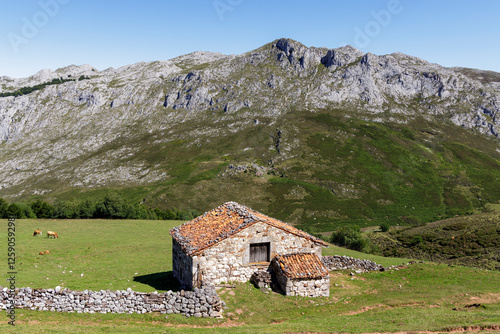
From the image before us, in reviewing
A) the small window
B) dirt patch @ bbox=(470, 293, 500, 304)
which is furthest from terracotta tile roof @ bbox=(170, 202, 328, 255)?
dirt patch @ bbox=(470, 293, 500, 304)

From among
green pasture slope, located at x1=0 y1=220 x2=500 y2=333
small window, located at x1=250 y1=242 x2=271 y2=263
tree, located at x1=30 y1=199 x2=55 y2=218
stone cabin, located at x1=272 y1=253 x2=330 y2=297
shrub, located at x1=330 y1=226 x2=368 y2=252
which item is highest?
tree, located at x1=30 y1=199 x2=55 y2=218

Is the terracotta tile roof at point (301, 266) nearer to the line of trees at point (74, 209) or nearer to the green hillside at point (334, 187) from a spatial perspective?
the line of trees at point (74, 209)

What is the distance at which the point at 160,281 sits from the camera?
90.7ft

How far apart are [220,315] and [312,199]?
142458mm

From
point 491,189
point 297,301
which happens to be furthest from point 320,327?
point 491,189

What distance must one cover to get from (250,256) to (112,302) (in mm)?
9876

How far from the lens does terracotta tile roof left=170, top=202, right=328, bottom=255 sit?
2453 centimetres

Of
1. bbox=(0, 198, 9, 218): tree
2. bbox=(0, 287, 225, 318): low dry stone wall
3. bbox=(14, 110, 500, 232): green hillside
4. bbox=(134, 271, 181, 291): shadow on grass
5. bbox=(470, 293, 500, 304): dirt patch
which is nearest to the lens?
bbox=(0, 287, 225, 318): low dry stone wall

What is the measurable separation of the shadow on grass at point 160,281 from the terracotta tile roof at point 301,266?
8.39 meters

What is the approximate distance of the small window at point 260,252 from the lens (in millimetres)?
Result: 25250

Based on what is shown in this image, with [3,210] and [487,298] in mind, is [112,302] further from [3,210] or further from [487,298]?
[3,210]

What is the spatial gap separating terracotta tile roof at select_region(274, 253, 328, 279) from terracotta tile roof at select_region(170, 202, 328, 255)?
1561 mm

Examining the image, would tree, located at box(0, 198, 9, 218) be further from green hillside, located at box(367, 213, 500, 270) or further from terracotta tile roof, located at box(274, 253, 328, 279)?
green hillside, located at box(367, 213, 500, 270)

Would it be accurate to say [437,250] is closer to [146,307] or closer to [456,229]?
[456,229]
